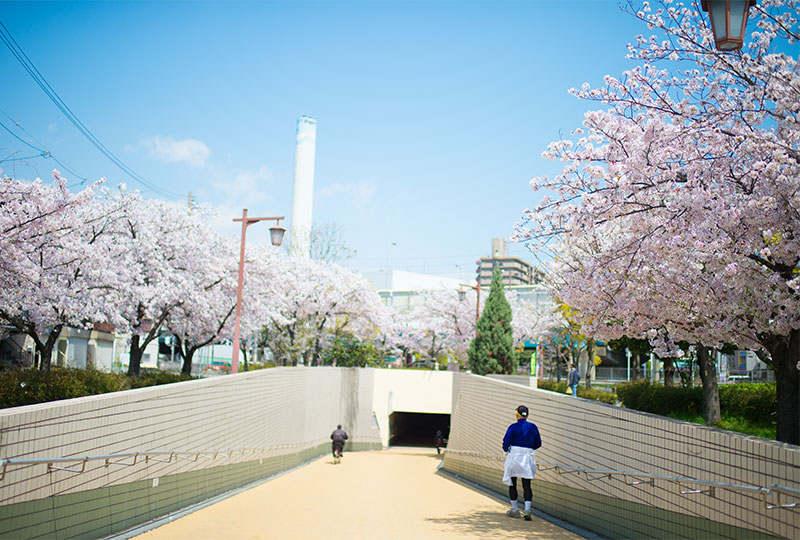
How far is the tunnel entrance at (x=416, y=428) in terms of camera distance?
1640 inches

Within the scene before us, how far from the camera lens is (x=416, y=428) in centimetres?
4775

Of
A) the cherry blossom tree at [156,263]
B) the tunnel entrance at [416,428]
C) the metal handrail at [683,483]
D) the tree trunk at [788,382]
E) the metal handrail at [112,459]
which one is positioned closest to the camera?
the metal handrail at [683,483]

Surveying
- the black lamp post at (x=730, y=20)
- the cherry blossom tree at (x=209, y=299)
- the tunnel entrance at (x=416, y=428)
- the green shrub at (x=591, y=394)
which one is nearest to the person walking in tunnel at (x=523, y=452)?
the black lamp post at (x=730, y=20)

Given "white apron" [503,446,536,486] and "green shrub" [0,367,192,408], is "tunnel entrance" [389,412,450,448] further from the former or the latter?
"white apron" [503,446,536,486]

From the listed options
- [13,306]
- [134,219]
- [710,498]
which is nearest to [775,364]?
[710,498]

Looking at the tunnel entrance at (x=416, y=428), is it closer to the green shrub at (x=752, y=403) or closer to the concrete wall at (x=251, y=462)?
the green shrub at (x=752, y=403)

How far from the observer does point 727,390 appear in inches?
624

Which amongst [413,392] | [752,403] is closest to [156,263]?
[752,403]

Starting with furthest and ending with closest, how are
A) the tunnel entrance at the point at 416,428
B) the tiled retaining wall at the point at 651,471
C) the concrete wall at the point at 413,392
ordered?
the tunnel entrance at the point at 416,428 < the concrete wall at the point at 413,392 < the tiled retaining wall at the point at 651,471

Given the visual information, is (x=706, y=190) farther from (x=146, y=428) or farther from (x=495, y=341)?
(x=495, y=341)

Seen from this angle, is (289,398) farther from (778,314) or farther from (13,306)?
(778,314)

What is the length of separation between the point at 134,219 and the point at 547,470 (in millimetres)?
16395

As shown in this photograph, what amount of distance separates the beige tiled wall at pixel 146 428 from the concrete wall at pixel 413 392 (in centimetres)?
1589

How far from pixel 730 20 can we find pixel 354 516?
7.79m
